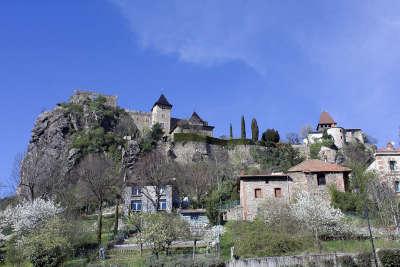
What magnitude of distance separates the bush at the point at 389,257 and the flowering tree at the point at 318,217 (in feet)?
25.4

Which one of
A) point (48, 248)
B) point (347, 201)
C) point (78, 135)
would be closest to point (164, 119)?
point (78, 135)

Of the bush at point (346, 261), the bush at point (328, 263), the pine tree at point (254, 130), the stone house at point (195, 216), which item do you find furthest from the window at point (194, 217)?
the pine tree at point (254, 130)

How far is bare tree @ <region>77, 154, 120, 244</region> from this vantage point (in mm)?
45156

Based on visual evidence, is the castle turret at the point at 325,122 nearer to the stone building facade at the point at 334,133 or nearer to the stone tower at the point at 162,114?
the stone building facade at the point at 334,133

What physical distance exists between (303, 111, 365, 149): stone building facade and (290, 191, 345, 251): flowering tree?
162 feet

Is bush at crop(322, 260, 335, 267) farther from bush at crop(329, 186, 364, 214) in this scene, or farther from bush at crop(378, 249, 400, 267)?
bush at crop(329, 186, 364, 214)

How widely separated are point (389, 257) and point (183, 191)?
32.1 meters

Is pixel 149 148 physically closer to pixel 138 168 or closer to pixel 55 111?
pixel 138 168

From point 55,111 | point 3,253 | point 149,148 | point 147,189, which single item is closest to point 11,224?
point 3,253

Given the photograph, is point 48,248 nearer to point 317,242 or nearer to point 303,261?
point 303,261

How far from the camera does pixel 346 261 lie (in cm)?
2630

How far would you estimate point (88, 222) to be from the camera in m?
47.3

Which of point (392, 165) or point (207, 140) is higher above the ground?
point (207, 140)

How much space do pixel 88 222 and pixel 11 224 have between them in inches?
289
